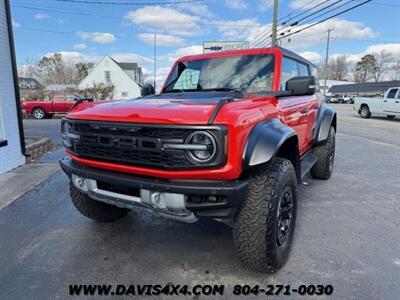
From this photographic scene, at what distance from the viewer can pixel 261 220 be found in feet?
7.54

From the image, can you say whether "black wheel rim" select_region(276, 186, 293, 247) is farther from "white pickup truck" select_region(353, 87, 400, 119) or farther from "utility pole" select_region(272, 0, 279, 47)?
"utility pole" select_region(272, 0, 279, 47)

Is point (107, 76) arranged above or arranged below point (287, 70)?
above

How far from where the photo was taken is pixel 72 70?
65.4 m

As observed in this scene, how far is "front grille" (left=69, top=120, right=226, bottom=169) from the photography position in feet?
7.02

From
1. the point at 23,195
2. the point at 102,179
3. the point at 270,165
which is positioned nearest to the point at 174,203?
the point at 102,179

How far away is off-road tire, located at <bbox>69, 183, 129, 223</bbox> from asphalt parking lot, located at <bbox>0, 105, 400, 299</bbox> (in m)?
0.11

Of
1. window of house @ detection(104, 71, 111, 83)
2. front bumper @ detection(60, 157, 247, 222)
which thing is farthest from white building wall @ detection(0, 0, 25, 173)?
window of house @ detection(104, 71, 111, 83)

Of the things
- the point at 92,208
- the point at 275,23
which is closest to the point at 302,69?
the point at 92,208

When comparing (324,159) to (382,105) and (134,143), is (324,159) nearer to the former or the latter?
(134,143)

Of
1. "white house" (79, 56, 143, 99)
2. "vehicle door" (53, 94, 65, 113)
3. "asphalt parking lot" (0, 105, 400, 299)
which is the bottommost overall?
"asphalt parking lot" (0, 105, 400, 299)

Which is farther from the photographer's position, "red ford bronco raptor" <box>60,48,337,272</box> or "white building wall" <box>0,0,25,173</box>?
"white building wall" <box>0,0,25,173</box>

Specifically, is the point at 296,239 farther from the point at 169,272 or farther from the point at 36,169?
the point at 36,169

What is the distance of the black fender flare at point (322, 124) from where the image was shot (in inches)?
180

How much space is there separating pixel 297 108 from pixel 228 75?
33.8 inches
